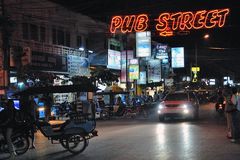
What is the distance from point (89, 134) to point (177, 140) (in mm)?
3346

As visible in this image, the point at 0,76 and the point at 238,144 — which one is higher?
the point at 0,76

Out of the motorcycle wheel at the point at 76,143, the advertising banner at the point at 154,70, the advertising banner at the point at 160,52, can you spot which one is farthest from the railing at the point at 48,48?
the advertising banner at the point at 160,52

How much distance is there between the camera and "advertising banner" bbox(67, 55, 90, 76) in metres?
34.4

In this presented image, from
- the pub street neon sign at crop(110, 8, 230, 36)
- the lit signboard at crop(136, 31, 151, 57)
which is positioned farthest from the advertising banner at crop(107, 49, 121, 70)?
the pub street neon sign at crop(110, 8, 230, 36)

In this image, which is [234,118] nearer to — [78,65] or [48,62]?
[48,62]

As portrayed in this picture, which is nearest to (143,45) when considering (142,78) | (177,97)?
(142,78)

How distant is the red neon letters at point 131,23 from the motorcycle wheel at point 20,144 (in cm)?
2421

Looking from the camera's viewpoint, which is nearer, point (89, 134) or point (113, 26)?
point (89, 134)

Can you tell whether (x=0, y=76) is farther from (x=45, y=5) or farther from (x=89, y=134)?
(x=89, y=134)

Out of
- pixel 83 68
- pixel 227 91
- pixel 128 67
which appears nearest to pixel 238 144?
pixel 227 91

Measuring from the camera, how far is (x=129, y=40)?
51.6m

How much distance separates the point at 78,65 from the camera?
118 ft

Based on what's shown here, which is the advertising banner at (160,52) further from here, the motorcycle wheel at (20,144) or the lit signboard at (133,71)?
the motorcycle wheel at (20,144)

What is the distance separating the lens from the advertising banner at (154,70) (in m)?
56.9
